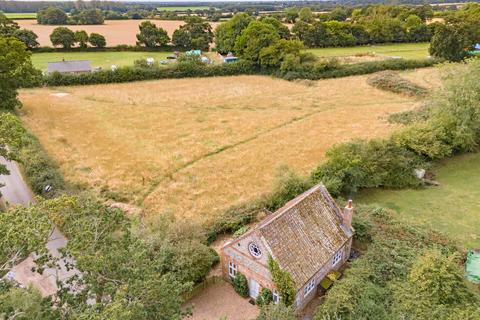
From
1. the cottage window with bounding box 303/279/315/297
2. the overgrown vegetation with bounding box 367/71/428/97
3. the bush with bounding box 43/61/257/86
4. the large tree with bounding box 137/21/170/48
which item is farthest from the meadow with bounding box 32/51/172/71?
the cottage window with bounding box 303/279/315/297

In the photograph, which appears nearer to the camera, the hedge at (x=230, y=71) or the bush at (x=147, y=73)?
the bush at (x=147, y=73)

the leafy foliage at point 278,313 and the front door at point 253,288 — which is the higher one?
the leafy foliage at point 278,313

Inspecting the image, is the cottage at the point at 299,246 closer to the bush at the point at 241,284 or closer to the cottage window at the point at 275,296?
the cottage window at the point at 275,296

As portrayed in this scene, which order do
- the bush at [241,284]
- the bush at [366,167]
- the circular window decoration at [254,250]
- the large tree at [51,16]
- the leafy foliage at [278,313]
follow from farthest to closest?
the large tree at [51,16] → the bush at [366,167] → the bush at [241,284] → the circular window decoration at [254,250] → the leafy foliage at [278,313]

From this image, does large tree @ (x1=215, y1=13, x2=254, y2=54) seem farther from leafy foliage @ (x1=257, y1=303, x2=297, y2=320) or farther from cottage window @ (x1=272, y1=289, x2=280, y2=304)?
leafy foliage @ (x1=257, y1=303, x2=297, y2=320)

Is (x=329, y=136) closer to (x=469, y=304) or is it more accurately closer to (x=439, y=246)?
(x=439, y=246)

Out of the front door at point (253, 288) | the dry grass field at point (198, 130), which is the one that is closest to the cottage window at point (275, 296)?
the front door at point (253, 288)

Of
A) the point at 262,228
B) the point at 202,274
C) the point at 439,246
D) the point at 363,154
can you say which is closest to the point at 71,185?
the point at 202,274

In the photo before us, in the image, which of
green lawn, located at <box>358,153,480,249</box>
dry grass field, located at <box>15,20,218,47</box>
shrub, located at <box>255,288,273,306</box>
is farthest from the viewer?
dry grass field, located at <box>15,20,218,47</box>
